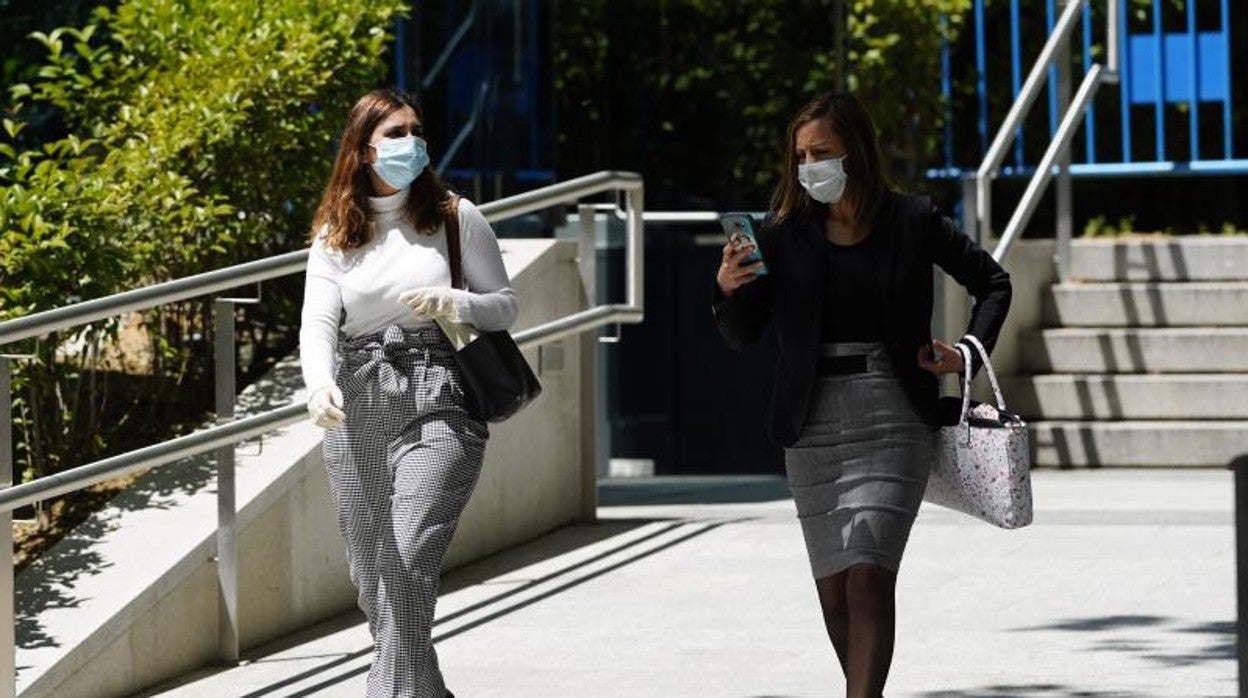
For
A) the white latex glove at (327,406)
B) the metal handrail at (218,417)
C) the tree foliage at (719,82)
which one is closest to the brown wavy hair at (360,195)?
the white latex glove at (327,406)

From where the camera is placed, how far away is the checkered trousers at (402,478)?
6184 millimetres

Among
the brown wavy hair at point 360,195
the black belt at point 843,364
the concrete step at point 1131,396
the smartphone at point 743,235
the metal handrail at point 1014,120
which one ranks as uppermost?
the metal handrail at point 1014,120

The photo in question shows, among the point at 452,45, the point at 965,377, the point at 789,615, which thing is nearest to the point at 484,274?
the point at 965,377

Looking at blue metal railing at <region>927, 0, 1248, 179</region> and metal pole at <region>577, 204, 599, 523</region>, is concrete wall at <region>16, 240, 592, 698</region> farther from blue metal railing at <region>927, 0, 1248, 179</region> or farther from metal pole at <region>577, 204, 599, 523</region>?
blue metal railing at <region>927, 0, 1248, 179</region>

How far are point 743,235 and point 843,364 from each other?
0.39 meters

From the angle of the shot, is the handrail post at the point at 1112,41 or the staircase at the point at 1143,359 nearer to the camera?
the staircase at the point at 1143,359

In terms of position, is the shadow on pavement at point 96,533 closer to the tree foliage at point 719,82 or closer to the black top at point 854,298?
the black top at point 854,298

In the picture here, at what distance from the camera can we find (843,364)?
5879 millimetres

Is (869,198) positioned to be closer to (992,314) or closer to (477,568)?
(992,314)

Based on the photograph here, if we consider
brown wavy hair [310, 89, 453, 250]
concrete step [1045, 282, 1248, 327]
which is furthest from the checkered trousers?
concrete step [1045, 282, 1248, 327]

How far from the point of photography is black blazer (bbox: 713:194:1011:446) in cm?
587

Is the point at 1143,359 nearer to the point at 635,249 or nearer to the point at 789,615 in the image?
the point at 635,249

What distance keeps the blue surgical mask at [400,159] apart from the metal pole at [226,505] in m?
1.66

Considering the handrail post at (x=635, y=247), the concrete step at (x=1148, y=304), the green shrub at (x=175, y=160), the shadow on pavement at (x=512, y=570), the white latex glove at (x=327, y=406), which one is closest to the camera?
the white latex glove at (x=327, y=406)
